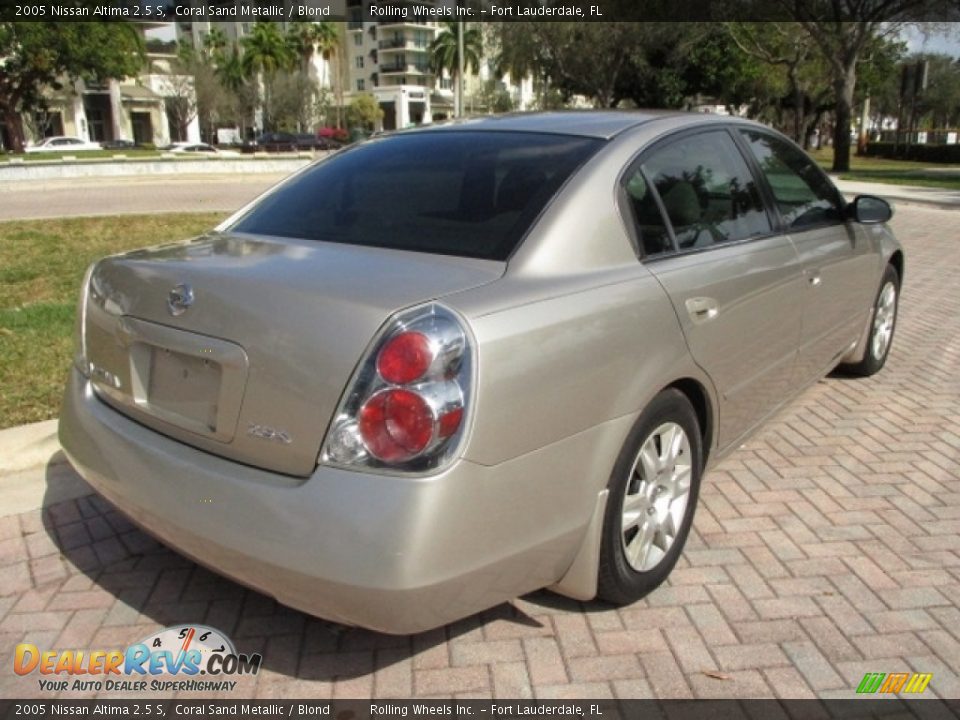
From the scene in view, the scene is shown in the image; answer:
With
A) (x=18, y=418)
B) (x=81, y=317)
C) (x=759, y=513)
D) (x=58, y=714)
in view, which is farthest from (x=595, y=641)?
(x=18, y=418)

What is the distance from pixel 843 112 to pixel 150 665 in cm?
3083

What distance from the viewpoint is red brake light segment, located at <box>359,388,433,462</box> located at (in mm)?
2021

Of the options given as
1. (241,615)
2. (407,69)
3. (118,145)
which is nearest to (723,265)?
(241,615)

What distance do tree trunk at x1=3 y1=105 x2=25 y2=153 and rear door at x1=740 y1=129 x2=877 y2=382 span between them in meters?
55.9

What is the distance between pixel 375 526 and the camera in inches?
78.0

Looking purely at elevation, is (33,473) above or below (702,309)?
below

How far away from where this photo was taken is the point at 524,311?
7.27 ft

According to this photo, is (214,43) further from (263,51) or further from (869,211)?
(869,211)

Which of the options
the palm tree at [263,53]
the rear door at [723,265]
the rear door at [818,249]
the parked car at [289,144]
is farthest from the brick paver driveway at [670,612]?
the palm tree at [263,53]

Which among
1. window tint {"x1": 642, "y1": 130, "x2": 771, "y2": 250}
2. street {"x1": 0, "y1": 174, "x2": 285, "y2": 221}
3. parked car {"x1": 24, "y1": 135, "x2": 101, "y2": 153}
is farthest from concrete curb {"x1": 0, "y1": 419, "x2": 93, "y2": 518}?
parked car {"x1": 24, "y1": 135, "x2": 101, "y2": 153}

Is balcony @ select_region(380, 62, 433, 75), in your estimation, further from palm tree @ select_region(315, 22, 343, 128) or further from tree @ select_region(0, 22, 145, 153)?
tree @ select_region(0, 22, 145, 153)

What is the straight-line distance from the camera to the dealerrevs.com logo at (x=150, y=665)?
2.46 meters

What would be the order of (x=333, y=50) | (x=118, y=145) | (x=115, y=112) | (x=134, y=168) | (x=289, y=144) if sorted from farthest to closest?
(x=333, y=50), (x=115, y=112), (x=118, y=145), (x=289, y=144), (x=134, y=168)

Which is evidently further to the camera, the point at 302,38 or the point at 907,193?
the point at 302,38
